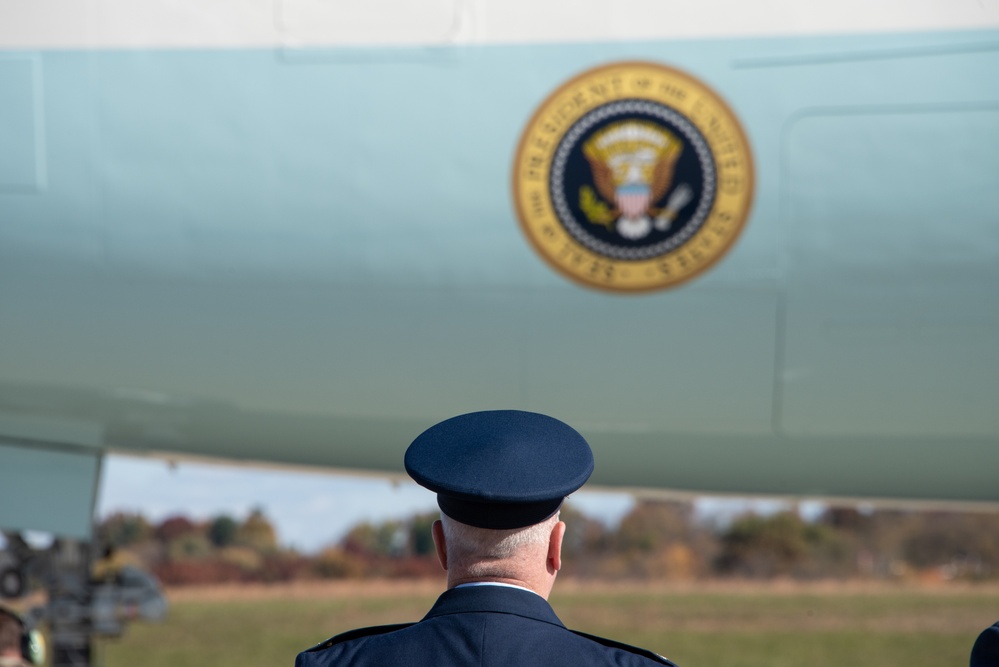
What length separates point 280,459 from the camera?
5.17 metres

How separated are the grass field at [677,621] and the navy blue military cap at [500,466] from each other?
12.4 m

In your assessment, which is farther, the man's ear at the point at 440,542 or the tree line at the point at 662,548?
the tree line at the point at 662,548

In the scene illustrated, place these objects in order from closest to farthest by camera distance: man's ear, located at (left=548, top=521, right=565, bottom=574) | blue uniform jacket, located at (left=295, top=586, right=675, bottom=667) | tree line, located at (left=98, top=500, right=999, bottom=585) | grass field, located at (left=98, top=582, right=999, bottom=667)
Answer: blue uniform jacket, located at (left=295, top=586, right=675, bottom=667) → man's ear, located at (left=548, top=521, right=565, bottom=574) → grass field, located at (left=98, top=582, right=999, bottom=667) → tree line, located at (left=98, top=500, right=999, bottom=585)

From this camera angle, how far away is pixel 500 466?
69.9 inches

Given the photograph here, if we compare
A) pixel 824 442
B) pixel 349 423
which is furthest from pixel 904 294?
pixel 349 423

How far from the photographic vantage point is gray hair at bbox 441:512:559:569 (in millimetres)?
1737

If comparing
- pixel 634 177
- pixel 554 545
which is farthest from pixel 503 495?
pixel 634 177

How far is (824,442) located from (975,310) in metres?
0.80

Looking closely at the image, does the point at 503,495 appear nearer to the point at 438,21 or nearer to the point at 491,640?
the point at 491,640

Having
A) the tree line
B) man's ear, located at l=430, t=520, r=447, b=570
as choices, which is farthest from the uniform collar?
the tree line

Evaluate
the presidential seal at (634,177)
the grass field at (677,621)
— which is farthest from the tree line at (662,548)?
the presidential seal at (634,177)

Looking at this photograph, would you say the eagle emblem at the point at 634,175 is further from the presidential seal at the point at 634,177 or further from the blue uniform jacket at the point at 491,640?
the blue uniform jacket at the point at 491,640

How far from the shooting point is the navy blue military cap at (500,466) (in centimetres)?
173

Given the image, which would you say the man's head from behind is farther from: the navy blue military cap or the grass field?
the grass field
